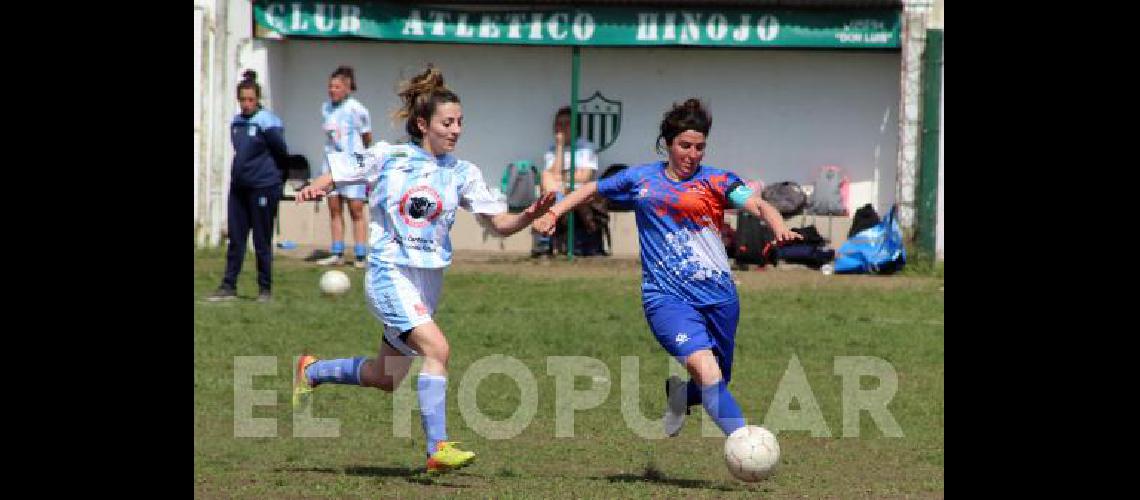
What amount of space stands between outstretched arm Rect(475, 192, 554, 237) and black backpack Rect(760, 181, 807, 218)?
11982 mm

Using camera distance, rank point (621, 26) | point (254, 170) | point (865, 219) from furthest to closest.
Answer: point (621, 26) → point (865, 219) → point (254, 170)

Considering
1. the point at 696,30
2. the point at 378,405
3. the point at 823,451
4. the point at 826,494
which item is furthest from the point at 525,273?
the point at 826,494

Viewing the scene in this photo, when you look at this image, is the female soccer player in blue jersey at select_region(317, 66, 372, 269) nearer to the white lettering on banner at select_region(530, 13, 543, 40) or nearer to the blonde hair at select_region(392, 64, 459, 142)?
the white lettering on banner at select_region(530, 13, 543, 40)

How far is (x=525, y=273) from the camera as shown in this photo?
19.3m

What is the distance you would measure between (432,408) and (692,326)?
1.39m

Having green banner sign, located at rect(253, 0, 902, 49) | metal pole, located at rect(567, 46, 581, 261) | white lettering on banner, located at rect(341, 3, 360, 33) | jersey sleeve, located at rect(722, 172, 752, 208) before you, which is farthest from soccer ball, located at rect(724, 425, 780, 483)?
white lettering on banner, located at rect(341, 3, 360, 33)

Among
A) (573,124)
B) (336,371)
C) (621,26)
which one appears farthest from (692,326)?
(621,26)

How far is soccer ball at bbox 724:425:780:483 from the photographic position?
27.6 feet

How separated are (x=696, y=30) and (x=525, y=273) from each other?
394 centimetres

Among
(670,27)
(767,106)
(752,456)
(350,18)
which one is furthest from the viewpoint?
(767,106)

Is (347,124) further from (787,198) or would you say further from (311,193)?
(311,193)

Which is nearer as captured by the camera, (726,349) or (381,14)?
(726,349)

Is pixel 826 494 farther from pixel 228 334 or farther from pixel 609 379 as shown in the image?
pixel 228 334

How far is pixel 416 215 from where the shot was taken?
9.03 m
